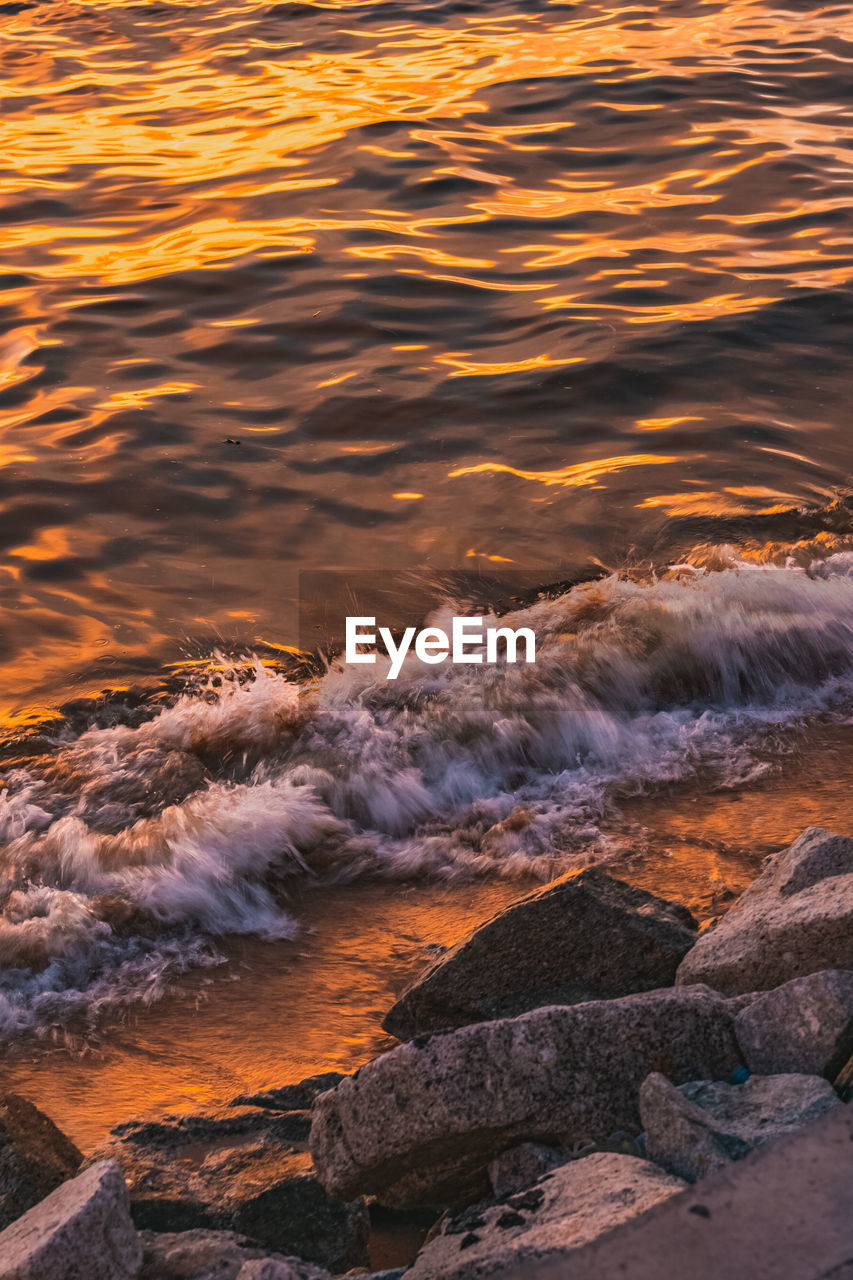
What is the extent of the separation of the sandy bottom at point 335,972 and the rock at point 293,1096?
0.26 meters

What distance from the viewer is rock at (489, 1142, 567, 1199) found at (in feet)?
6.88

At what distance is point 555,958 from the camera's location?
8.71 ft

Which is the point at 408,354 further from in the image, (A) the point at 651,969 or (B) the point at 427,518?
(A) the point at 651,969

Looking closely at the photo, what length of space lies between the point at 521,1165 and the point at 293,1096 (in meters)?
0.60

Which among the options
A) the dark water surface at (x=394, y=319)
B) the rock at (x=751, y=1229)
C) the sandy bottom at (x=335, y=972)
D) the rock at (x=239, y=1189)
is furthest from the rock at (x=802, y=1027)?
the dark water surface at (x=394, y=319)

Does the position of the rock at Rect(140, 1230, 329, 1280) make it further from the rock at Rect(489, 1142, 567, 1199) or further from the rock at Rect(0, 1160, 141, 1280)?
the rock at Rect(489, 1142, 567, 1199)

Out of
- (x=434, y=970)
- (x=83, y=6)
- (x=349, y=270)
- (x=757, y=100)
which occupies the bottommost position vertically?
(x=434, y=970)

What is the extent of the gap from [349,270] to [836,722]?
541 centimetres

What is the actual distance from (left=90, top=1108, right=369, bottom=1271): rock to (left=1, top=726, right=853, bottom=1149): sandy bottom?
35cm

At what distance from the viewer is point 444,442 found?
6.52 m

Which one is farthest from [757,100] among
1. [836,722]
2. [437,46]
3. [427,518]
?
[836,722]

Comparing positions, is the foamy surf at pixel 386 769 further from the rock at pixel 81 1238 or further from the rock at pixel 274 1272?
the rock at pixel 274 1272

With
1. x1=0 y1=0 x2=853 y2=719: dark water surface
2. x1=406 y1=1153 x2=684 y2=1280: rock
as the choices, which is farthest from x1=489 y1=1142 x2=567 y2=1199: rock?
x1=0 y1=0 x2=853 y2=719: dark water surface

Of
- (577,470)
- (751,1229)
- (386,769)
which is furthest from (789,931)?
(577,470)
